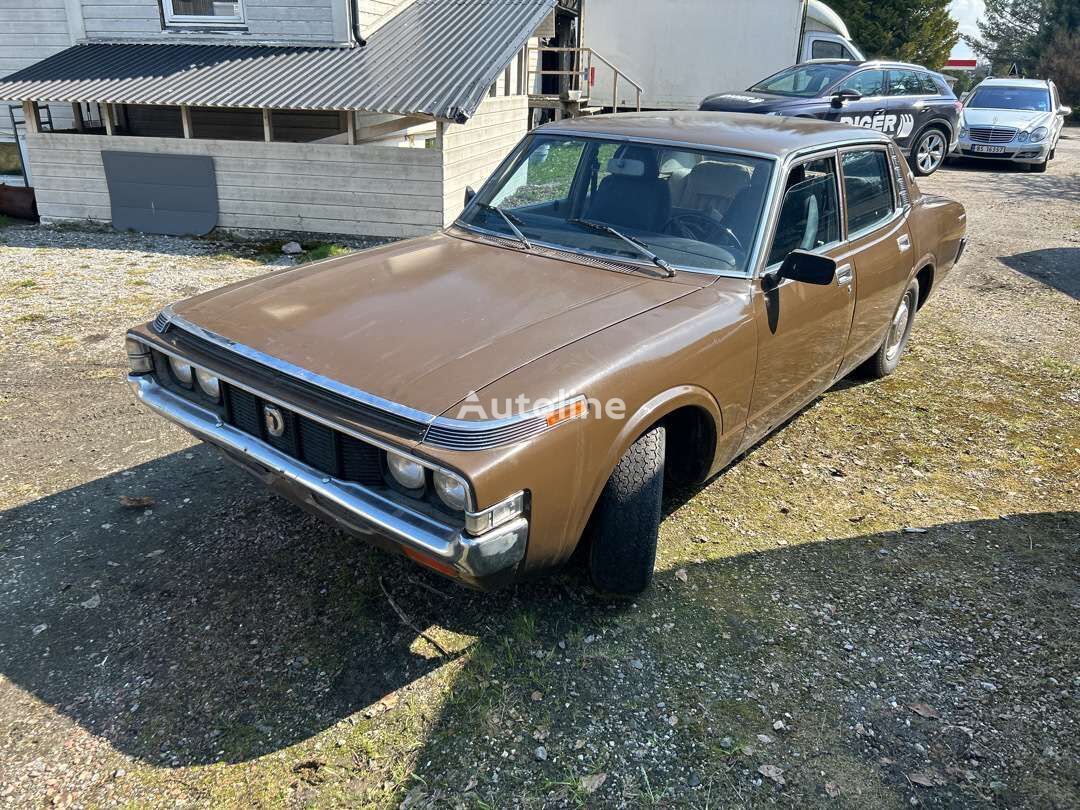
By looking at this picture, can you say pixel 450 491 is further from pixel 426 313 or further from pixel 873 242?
pixel 873 242

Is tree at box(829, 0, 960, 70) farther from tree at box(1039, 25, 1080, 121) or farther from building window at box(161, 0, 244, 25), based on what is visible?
building window at box(161, 0, 244, 25)

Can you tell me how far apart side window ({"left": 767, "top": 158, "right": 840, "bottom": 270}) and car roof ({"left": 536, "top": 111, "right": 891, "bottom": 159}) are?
13 centimetres

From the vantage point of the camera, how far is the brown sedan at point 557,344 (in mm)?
2525

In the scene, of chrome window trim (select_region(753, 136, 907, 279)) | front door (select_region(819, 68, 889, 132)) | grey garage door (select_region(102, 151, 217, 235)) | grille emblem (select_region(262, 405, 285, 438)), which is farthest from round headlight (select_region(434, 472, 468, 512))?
front door (select_region(819, 68, 889, 132))

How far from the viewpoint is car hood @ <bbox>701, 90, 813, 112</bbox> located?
40.4ft

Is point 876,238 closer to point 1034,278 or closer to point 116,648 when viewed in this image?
point 116,648

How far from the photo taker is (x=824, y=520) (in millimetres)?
4023

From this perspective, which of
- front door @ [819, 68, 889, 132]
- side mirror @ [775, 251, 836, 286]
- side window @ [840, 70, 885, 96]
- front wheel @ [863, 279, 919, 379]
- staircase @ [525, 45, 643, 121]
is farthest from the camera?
staircase @ [525, 45, 643, 121]

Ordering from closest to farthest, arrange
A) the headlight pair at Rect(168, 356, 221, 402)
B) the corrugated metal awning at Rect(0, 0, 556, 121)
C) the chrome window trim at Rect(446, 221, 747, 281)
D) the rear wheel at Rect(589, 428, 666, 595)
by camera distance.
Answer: the rear wheel at Rect(589, 428, 666, 595), the headlight pair at Rect(168, 356, 221, 402), the chrome window trim at Rect(446, 221, 747, 281), the corrugated metal awning at Rect(0, 0, 556, 121)

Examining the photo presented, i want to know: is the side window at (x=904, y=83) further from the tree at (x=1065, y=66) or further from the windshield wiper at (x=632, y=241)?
the tree at (x=1065, y=66)

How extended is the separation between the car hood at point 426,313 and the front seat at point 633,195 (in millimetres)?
385

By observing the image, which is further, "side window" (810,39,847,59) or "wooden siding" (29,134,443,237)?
"side window" (810,39,847,59)

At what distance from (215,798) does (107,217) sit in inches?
380

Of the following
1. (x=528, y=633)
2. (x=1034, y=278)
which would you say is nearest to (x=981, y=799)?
(x=528, y=633)
